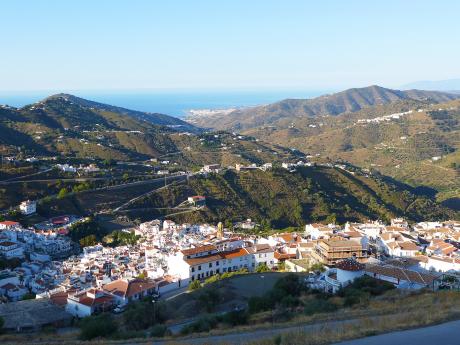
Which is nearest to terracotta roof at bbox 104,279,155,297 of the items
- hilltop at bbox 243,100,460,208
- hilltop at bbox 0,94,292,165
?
hilltop at bbox 0,94,292,165

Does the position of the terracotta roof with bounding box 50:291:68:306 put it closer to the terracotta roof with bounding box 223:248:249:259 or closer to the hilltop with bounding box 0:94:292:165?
the terracotta roof with bounding box 223:248:249:259

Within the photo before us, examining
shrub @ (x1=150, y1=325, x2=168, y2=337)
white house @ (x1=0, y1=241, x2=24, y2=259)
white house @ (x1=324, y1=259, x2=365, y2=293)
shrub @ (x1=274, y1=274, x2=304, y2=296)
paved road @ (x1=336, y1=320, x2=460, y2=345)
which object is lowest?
white house @ (x1=0, y1=241, x2=24, y2=259)

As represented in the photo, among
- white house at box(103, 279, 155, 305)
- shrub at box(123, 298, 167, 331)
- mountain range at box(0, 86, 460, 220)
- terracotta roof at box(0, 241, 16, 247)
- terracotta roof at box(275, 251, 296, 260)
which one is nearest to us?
shrub at box(123, 298, 167, 331)

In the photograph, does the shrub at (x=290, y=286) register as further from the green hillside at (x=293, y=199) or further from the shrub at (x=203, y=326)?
the green hillside at (x=293, y=199)

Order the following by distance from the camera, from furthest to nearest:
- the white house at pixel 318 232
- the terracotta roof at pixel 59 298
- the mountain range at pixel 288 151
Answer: the mountain range at pixel 288 151 < the white house at pixel 318 232 < the terracotta roof at pixel 59 298

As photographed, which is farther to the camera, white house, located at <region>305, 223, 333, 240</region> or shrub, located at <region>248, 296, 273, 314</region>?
white house, located at <region>305, 223, 333, 240</region>

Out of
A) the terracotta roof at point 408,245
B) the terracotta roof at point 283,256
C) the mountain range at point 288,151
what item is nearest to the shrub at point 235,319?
the terracotta roof at point 283,256

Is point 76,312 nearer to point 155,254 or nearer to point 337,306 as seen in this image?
point 155,254

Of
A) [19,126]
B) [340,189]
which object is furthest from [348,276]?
[19,126]
